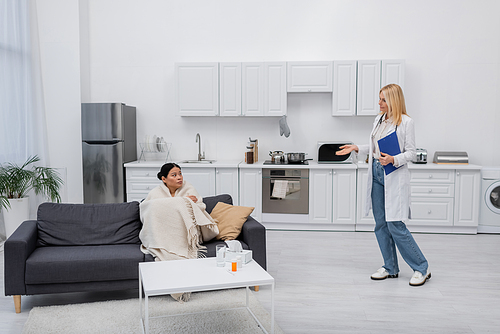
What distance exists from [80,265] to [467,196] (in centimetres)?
433

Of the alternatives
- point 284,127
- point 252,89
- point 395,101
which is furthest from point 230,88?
point 395,101

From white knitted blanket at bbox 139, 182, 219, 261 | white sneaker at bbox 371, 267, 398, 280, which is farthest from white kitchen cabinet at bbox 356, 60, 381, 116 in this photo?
white knitted blanket at bbox 139, 182, 219, 261

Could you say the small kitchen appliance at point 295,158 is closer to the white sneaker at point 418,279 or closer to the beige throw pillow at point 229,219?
the beige throw pillow at point 229,219

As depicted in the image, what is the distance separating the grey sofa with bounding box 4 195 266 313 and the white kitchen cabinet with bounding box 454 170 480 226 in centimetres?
295

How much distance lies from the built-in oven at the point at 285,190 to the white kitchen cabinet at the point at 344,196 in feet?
1.15

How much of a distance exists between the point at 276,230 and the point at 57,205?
108 inches

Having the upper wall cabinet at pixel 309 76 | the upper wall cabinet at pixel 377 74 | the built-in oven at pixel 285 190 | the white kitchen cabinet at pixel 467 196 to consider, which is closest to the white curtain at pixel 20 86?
the built-in oven at pixel 285 190

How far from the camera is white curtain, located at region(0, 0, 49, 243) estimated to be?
4676 mm

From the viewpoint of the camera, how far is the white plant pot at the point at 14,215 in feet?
15.1

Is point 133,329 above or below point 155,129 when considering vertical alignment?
below

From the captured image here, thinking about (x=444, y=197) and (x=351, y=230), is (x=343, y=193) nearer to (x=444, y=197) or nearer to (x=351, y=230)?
(x=351, y=230)

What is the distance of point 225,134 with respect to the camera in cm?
600

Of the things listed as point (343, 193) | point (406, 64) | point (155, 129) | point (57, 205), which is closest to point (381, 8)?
point (406, 64)

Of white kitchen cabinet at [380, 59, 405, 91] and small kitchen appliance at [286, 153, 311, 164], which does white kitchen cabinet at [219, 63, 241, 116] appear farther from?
white kitchen cabinet at [380, 59, 405, 91]
